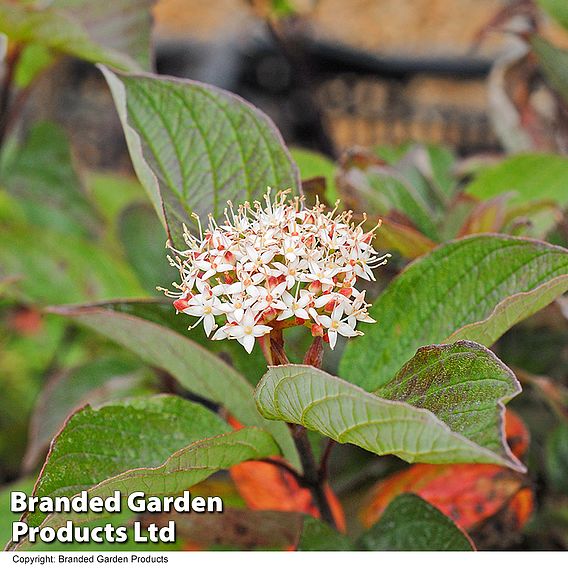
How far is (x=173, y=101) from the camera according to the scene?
18.9 inches

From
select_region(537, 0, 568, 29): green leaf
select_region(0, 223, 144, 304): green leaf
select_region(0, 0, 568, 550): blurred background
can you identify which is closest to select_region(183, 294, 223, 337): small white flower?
select_region(0, 0, 568, 550): blurred background

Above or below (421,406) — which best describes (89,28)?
above

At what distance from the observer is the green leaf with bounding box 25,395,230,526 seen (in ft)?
1.26

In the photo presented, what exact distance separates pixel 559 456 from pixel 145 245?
40 centimetres

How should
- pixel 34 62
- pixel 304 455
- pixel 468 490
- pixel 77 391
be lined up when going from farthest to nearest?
1. pixel 34 62
2. pixel 77 391
3. pixel 468 490
4. pixel 304 455

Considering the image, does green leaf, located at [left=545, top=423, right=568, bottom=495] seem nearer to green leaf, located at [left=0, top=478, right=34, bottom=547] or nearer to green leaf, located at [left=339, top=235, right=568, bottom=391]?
green leaf, located at [left=339, top=235, right=568, bottom=391]

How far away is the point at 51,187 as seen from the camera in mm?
853

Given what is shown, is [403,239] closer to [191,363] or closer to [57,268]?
[191,363]

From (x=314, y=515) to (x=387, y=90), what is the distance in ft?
4.71

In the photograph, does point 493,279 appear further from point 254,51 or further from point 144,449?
point 254,51

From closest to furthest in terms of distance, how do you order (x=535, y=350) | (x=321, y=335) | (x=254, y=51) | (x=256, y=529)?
(x=321, y=335)
(x=256, y=529)
(x=535, y=350)
(x=254, y=51)

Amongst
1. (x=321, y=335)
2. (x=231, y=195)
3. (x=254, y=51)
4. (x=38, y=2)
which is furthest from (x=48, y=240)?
(x=254, y=51)

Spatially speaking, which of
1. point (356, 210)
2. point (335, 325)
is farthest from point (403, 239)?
point (335, 325)

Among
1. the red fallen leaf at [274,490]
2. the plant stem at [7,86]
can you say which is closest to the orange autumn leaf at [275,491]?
the red fallen leaf at [274,490]
